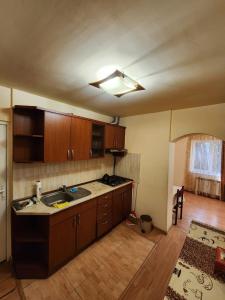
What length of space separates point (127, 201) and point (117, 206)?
41 cm

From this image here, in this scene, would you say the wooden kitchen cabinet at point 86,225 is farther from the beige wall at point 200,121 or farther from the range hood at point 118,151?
the beige wall at point 200,121

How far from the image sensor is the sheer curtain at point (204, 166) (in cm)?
494

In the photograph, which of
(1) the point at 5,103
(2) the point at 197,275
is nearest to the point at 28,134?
(1) the point at 5,103

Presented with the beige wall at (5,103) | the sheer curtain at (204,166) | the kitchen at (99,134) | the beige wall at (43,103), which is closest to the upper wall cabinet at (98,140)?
the kitchen at (99,134)

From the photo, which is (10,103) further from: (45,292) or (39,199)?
(45,292)

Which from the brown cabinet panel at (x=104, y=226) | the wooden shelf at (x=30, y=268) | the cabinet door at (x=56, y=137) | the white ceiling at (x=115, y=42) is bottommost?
the wooden shelf at (x=30, y=268)

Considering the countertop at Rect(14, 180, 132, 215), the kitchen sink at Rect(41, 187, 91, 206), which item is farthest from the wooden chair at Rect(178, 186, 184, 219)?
the kitchen sink at Rect(41, 187, 91, 206)

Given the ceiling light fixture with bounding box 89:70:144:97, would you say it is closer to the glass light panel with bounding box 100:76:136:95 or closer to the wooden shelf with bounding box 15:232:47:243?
the glass light panel with bounding box 100:76:136:95

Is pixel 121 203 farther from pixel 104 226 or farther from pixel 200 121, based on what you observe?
pixel 200 121

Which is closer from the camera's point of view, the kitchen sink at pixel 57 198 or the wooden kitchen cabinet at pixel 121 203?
the kitchen sink at pixel 57 198

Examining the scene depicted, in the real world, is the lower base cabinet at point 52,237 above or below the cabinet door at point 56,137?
below

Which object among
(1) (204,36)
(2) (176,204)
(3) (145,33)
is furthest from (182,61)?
(2) (176,204)

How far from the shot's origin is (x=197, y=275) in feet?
4.50

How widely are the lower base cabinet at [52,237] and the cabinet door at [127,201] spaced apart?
80 cm
